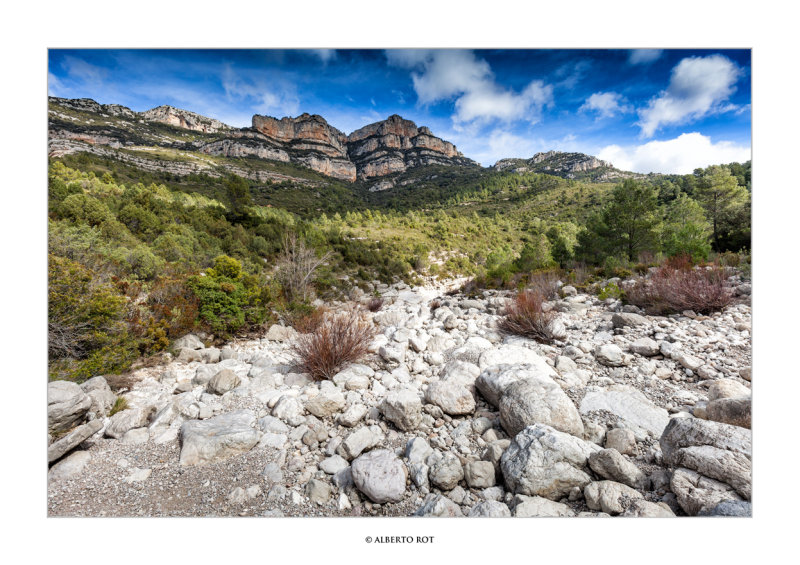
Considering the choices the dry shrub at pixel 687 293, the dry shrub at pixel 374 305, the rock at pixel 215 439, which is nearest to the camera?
the rock at pixel 215 439

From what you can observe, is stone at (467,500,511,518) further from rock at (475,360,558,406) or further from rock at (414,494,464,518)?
rock at (475,360,558,406)

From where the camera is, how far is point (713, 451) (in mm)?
1286

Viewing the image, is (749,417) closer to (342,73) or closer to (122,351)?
(342,73)

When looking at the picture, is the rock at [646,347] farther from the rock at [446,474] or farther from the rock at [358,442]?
the rock at [358,442]

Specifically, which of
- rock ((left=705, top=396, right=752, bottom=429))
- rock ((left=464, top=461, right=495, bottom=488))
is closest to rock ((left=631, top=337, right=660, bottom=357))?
rock ((left=705, top=396, right=752, bottom=429))

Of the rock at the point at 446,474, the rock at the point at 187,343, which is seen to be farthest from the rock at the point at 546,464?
the rock at the point at 187,343

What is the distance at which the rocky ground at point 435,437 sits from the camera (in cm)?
136

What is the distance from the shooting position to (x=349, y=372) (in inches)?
110

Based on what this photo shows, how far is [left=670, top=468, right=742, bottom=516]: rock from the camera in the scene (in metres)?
1.19

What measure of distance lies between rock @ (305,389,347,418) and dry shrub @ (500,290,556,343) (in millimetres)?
2626

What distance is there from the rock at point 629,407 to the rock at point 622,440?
0.21 metres
